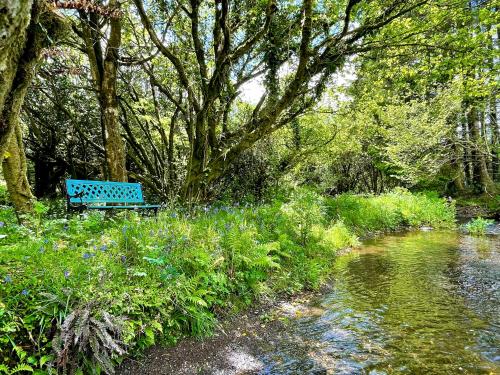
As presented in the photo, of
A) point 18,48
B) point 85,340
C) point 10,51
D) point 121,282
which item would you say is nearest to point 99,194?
point 121,282

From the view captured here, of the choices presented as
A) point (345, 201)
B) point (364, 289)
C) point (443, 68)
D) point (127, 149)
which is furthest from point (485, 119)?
point (127, 149)

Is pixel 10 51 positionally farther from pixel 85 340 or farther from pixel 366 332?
pixel 366 332

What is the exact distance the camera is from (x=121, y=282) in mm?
3818

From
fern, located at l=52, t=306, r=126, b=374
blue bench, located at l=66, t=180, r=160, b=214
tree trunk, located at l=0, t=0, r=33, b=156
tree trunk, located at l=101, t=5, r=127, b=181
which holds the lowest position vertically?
fern, located at l=52, t=306, r=126, b=374

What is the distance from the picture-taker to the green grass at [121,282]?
3.10 metres

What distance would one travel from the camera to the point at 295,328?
4938 millimetres

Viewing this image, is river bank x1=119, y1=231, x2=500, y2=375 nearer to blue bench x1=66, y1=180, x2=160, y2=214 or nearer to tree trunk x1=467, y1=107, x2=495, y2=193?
blue bench x1=66, y1=180, x2=160, y2=214

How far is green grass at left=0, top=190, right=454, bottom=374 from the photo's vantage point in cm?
310

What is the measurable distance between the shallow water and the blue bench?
3.92 metres

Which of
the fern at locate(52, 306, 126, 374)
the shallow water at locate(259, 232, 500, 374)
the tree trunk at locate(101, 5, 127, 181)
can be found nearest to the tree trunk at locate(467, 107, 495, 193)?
the shallow water at locate(259, 232, 500, 374)

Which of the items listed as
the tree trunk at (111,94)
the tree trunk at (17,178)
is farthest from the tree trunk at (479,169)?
the tree trunk at (17,178)

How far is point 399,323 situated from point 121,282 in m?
3.93

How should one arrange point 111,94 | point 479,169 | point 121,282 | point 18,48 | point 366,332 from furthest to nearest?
point 479,169, point 111,94, point 366,332, point 121,282, point 18,48

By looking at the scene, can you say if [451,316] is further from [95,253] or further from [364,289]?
[95,253]
